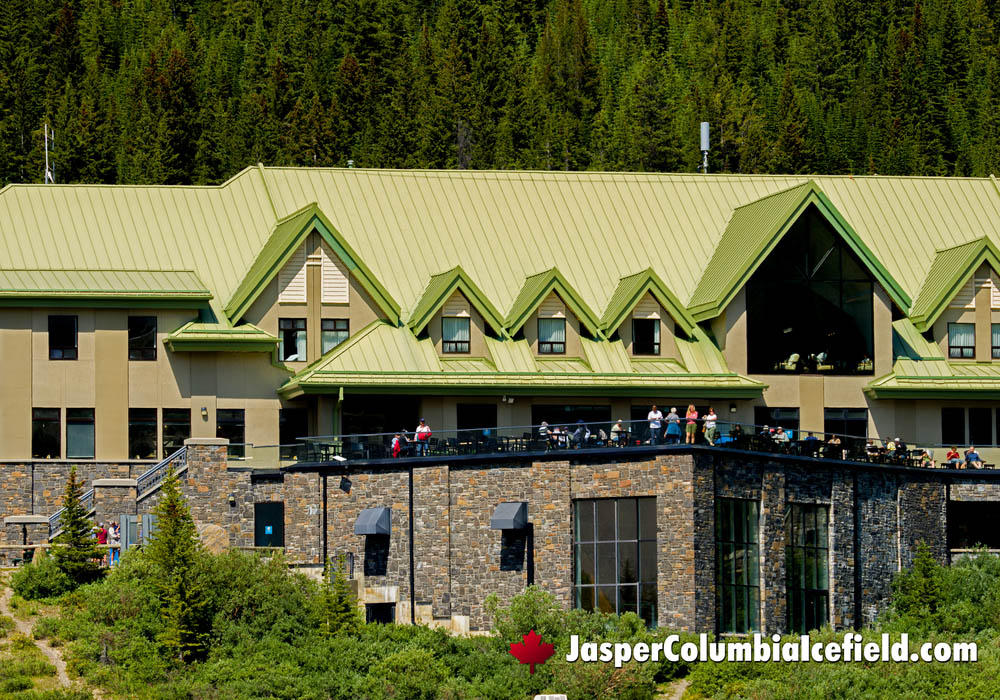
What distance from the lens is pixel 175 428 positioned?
66.0 metres

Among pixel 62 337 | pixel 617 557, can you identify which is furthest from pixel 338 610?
pixel 62 337

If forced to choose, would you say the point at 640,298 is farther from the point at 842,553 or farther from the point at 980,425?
the point at 842,553

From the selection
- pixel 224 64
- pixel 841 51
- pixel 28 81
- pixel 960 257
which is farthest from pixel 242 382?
pixel 841 51

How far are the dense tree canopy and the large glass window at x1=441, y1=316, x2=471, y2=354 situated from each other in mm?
44361

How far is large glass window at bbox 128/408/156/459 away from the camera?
6575 cm

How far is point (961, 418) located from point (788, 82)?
252 feet

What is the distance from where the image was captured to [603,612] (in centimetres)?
5575

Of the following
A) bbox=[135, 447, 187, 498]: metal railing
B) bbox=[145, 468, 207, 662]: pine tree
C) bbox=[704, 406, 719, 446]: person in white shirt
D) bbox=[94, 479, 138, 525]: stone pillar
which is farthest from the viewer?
bbox=[135, 447, 187, 498]: metal railing

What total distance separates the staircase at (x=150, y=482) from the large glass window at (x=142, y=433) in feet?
11.6

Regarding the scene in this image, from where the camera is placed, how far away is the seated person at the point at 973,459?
64.0 meters

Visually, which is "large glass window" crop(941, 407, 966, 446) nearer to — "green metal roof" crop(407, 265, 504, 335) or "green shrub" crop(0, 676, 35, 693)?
"green metal roof" crop(407, 265, 504, 335)

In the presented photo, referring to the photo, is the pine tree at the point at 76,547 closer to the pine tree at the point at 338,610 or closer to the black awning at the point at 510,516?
the pine tree at the point at 338,610

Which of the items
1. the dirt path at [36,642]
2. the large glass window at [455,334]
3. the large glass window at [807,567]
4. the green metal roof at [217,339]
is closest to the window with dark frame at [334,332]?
the green metal roof at [217,339]

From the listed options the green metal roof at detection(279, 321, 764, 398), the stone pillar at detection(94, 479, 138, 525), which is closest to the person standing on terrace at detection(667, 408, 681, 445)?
the green metal roof at detection(279, 321, 764, 398)
